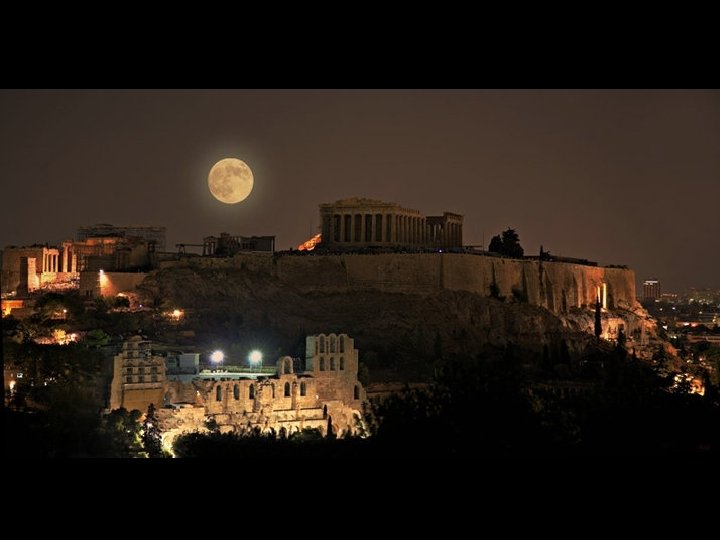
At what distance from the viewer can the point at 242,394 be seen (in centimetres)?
2309

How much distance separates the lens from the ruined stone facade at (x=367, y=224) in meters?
39.2

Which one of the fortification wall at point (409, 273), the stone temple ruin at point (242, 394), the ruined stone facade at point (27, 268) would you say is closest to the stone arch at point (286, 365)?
the stone temple ruin at point (242, 394)

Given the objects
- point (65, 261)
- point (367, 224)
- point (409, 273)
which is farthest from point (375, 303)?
point (65, 261)

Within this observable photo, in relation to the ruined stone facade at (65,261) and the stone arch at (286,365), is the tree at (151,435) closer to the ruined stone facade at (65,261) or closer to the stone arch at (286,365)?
the stone arch at (286,365)

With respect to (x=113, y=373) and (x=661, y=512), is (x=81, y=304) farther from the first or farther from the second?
(x=661, y=512)

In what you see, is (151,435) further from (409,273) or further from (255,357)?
(409,273)

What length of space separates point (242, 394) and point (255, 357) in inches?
202

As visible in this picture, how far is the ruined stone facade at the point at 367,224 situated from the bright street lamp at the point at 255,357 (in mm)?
10363

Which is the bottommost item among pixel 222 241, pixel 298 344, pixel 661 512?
pixel 661 512

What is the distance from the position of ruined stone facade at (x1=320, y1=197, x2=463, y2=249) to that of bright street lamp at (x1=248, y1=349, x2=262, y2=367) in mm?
10363

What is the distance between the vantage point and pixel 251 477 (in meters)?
10.8

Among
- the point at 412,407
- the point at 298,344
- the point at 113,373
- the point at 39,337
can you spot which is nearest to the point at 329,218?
the point at 298,344

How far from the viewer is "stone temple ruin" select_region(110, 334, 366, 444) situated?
22.5 metres
